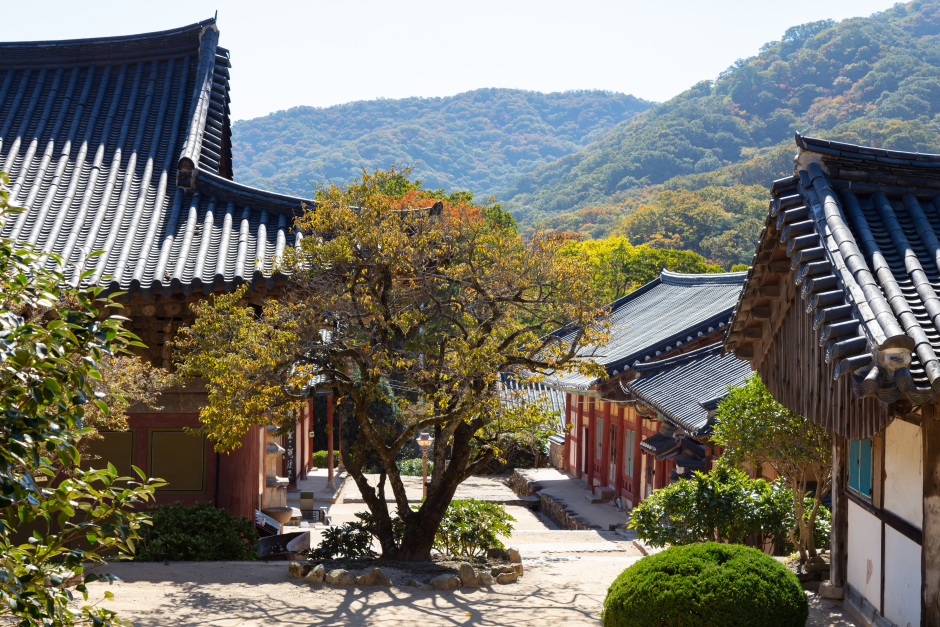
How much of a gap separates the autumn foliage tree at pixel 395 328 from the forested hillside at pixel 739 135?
55.1 m

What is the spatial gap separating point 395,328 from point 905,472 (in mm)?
6029

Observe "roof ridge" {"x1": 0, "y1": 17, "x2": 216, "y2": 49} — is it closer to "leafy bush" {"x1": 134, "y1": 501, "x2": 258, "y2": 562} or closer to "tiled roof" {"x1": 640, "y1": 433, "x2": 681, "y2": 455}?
"leafy bush" {"x1": 134, "y1": 501, "x2": 258, "y2": 562}

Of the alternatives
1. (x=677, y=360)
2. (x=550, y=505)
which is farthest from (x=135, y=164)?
(x=550, y=505)

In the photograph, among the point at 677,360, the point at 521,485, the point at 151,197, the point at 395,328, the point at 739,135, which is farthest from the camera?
the point at 739,135

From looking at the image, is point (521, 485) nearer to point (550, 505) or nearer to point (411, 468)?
point (550, 505)

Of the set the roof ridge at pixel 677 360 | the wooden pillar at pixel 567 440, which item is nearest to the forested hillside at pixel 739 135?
the wooden pillar at pixel 567 440

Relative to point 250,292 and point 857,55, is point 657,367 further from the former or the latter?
point 857,55

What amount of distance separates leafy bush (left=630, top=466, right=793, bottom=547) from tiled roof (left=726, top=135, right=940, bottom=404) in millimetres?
3151

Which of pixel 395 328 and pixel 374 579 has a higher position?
pixel 395 328

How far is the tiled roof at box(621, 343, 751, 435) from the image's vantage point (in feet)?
53.1

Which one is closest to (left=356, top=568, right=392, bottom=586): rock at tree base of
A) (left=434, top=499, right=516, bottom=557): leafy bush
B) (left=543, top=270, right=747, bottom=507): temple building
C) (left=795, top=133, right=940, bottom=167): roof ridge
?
(left=434, top=499, right=516, bottom=557): leafy bush

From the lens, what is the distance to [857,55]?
11462 centimetres

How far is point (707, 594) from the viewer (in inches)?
265

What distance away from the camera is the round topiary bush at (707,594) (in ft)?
21.9
